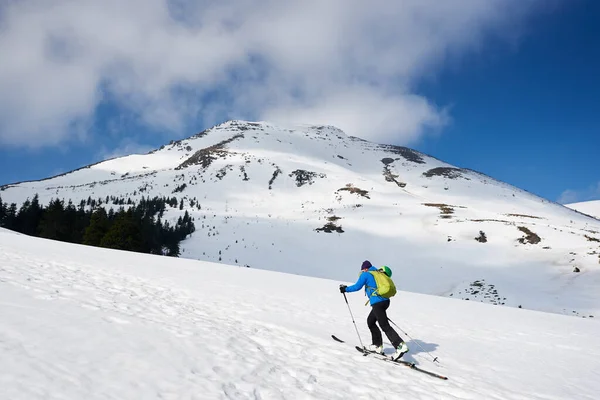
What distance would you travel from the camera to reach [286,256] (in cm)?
4500

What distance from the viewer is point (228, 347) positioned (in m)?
6.39

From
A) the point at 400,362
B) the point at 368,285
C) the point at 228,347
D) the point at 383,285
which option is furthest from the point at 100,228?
the point at 400,362

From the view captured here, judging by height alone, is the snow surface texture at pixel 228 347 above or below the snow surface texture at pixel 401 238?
below

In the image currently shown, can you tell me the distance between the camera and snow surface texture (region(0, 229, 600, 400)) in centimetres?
421

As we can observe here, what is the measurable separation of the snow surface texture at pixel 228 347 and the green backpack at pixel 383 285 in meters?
1.47

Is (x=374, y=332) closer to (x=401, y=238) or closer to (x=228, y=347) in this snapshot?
(x=228, y=347)

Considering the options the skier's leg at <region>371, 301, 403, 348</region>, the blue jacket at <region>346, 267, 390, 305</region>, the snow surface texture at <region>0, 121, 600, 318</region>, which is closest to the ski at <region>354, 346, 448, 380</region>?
the skier's leg at <region>371, 301, 403, 348</region>

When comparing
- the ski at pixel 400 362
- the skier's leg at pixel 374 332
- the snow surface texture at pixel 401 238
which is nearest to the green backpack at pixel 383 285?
the skier's leg at pixel 374 332

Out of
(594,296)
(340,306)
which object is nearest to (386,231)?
(594,296)

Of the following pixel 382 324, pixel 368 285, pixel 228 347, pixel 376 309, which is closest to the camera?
pixel 228 347

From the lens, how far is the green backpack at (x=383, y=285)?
7.59m

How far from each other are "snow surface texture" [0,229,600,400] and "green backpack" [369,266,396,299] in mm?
1466

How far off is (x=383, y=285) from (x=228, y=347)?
3658 millimetres

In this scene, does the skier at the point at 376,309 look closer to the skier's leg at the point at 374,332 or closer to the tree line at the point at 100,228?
the skier's leg at the point at 374,332
